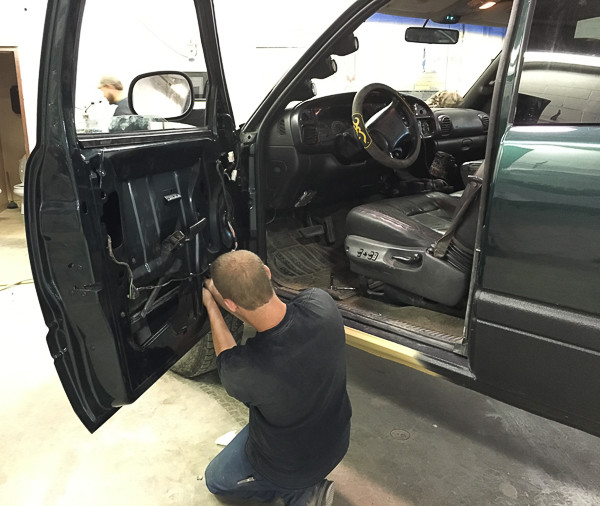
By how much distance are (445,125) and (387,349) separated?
78.2 inches

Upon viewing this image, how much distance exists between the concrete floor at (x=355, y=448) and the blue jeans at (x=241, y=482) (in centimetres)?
9

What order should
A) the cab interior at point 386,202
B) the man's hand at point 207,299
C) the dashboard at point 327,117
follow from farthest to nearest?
the dashboard at point 327,117 < the cab interior at point 386,202 < the man's hand at point 207,299

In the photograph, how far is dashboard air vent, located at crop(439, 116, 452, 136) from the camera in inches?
133

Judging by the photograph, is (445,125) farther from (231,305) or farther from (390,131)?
(231,305)

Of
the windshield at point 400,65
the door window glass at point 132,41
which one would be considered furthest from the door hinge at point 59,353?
the windshield at point 400,65

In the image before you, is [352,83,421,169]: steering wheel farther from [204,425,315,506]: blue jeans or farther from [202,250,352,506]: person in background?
[204,425,315,506]: blue jeans

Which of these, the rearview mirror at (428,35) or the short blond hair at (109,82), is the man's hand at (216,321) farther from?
the short blond hair at (109,82)

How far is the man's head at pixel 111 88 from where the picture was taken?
13.7 feet

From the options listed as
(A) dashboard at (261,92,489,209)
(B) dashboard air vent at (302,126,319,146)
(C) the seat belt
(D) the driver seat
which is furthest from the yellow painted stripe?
(B) dashboard air vent at (302,126,319,146)

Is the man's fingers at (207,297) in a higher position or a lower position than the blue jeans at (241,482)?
higher

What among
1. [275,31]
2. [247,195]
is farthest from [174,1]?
[247,195]

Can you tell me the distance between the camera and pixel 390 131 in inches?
101

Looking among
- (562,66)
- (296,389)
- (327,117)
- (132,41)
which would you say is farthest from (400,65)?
(296,389)

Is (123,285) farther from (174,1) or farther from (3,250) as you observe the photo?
(174,1)
